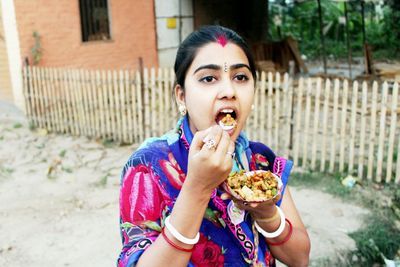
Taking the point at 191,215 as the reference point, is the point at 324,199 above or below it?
below

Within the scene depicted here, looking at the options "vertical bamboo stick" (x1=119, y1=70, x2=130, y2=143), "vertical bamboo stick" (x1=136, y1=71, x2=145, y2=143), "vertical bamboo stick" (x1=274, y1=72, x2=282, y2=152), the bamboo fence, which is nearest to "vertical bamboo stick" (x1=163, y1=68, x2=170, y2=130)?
the bamboo fence

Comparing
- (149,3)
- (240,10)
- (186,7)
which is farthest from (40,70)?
(240,10)

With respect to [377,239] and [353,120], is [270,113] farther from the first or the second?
[377,239]

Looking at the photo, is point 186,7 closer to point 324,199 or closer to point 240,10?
point 240,10

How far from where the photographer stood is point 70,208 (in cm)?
479

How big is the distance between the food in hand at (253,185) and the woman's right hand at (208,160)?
0.12 m

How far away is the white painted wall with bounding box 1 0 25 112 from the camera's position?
7434mm

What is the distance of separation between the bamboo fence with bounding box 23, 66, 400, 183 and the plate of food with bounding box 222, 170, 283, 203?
4.17m

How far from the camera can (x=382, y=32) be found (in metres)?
19.9

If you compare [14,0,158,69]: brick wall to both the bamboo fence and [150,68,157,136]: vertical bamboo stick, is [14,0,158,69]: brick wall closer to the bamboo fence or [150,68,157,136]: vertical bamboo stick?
the bamboo fence

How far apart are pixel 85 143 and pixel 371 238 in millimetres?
4909

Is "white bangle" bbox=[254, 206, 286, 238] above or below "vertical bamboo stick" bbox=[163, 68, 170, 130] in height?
above

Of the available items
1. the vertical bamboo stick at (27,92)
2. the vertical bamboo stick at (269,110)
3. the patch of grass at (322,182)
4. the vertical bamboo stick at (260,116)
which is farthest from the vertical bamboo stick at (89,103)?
the patch of grass at (322,182)

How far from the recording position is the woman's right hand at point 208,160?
1.13 meters
